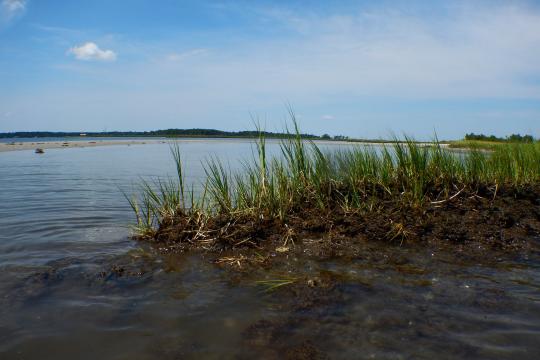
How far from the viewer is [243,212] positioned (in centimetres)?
623

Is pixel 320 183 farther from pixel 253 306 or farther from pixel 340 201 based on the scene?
pixel 253 306

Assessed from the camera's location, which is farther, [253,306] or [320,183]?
[320,183]

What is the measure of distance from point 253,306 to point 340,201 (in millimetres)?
3392

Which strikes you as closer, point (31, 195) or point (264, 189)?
point (264, 189)

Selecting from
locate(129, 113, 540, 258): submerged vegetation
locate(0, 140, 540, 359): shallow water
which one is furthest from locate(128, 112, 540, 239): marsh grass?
locate(0, 140, 540, 359): shallow water

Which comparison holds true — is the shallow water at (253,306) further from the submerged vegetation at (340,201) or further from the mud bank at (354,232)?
the submerged vegetation at (340,201)

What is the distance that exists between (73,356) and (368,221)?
4.47 meters

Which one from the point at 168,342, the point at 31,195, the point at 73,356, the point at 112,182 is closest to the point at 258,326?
the point at 168,342

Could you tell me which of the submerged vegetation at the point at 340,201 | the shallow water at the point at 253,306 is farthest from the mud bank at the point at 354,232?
the shallow water at the point at 253,306

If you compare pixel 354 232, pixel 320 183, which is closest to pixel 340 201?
pixel 320 183

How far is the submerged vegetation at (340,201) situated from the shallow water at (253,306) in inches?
23.4

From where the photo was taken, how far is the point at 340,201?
22.8 ft

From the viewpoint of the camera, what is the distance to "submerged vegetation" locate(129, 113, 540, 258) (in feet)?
19.9

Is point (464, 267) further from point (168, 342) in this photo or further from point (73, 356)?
point (73, 356)
